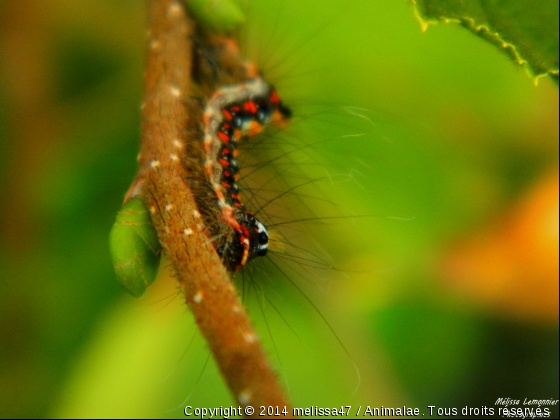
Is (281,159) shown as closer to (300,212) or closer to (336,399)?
(300,212)

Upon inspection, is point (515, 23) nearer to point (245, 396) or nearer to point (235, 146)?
point (245, 396)

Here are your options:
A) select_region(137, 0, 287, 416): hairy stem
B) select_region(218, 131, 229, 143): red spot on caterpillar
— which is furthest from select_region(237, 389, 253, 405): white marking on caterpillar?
select_region(218, 131, 229, 143): red spot on caterpillar

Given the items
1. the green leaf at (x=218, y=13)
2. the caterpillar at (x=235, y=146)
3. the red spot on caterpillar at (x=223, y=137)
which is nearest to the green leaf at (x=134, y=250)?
the caterpillar at (x=235, y=146)

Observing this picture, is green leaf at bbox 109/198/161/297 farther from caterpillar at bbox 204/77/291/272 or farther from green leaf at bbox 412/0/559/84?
green leaf at bbox 412/0/559/84

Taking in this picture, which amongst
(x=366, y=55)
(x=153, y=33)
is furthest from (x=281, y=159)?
(x=153, y=33)

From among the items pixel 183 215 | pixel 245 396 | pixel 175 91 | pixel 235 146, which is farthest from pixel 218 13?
pixel 245 396

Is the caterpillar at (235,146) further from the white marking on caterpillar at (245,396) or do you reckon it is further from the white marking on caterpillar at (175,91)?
the white marking on caterpillar at (245,396)
